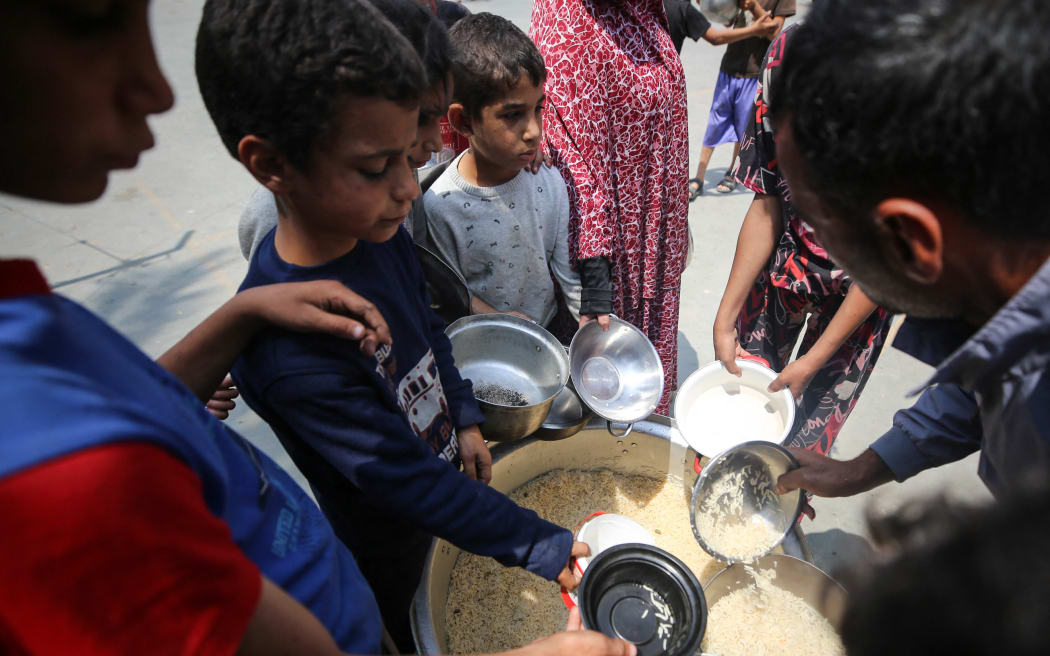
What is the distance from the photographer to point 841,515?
2.64m

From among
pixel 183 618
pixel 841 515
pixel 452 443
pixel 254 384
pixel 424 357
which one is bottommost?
pixel 841 515

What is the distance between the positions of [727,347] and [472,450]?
1.12m

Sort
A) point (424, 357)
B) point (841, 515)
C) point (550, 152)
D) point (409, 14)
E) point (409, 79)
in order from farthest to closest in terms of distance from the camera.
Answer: point (841, 515) → point (550, 152) → point (409, 14) → point (424, 357) → point (409, 79)

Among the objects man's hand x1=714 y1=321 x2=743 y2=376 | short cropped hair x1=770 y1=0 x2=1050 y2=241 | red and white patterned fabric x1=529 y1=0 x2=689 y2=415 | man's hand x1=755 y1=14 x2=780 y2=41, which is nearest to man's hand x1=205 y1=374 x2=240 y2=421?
red and white patterned fabric x1=529 y1=0 x2=689 y2=415

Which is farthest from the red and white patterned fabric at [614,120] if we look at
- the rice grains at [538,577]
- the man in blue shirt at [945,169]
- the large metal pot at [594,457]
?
the man in blue shirt at [945,169]

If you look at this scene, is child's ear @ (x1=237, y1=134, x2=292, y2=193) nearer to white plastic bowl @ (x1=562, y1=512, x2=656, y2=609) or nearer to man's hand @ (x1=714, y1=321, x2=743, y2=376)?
white plastic bowl @ (x1=562, y1=512, x2=656, y2=609)

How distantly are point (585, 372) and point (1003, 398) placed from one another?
4.05ft

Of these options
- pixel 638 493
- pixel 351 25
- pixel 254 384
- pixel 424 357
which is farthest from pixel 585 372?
pixel 351 25

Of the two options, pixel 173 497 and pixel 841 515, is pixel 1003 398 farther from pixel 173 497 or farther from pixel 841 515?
pixel 841 515

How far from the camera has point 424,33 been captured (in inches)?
60.2

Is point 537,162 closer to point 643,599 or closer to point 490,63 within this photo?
point 490,63

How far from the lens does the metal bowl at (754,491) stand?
1.55 meters

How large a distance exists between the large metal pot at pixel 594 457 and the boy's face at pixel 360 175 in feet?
3.36

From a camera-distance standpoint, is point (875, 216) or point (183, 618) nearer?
point (183, 618)
